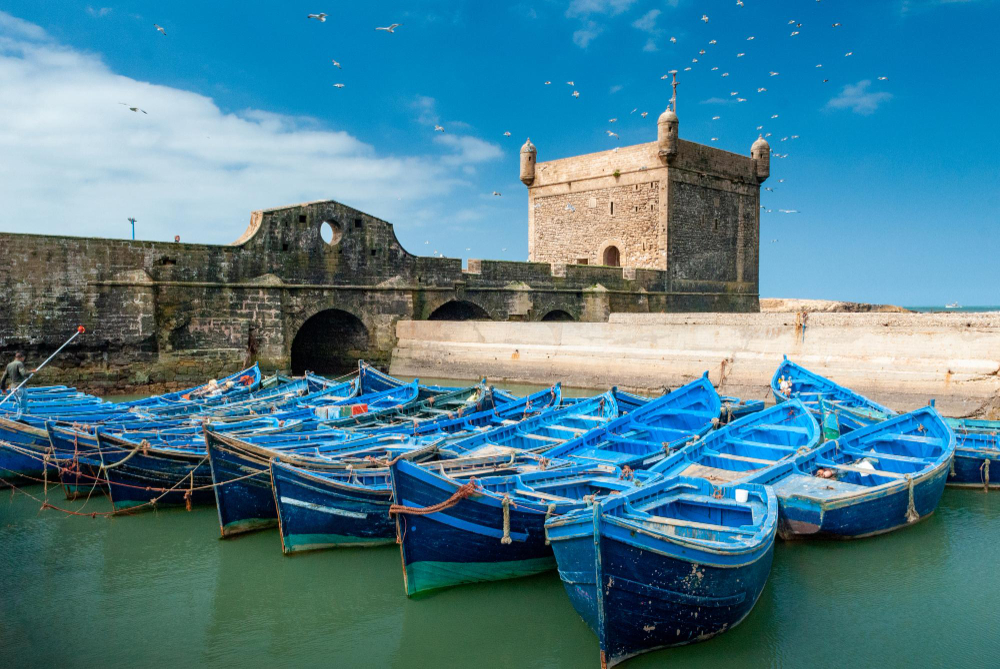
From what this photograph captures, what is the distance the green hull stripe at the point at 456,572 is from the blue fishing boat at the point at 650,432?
1.90 meters

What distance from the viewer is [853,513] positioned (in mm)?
7312

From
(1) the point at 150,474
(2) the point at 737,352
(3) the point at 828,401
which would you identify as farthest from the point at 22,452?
(2) the point at 737,352

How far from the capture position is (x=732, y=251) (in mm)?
31891

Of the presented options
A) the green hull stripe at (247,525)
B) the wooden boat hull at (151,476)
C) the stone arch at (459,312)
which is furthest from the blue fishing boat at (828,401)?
the stone arch at (459,312)

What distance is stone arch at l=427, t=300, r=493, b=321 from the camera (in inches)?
928

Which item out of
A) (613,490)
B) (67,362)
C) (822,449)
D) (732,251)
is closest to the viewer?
(613,490)

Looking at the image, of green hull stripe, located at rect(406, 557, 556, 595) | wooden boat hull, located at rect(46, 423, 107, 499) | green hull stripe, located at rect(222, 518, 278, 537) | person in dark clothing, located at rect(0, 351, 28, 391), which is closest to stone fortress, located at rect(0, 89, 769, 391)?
person in dark clothing, located at rect(0, 351, 28, 391)

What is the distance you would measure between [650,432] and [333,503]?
4523 millimetres

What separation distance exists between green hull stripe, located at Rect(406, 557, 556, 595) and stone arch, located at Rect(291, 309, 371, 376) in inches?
614

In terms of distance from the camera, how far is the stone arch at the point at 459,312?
77.3 ft

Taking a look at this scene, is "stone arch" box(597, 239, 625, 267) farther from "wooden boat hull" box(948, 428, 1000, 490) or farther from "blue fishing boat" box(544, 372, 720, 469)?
"wooden boat hull" box(948, 428, 1000, 490)

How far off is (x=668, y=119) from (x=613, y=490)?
23.0 meters

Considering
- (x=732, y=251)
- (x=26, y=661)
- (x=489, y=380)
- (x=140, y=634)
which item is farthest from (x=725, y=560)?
(x=732, y=251)

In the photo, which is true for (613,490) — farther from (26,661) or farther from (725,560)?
(26,661)
